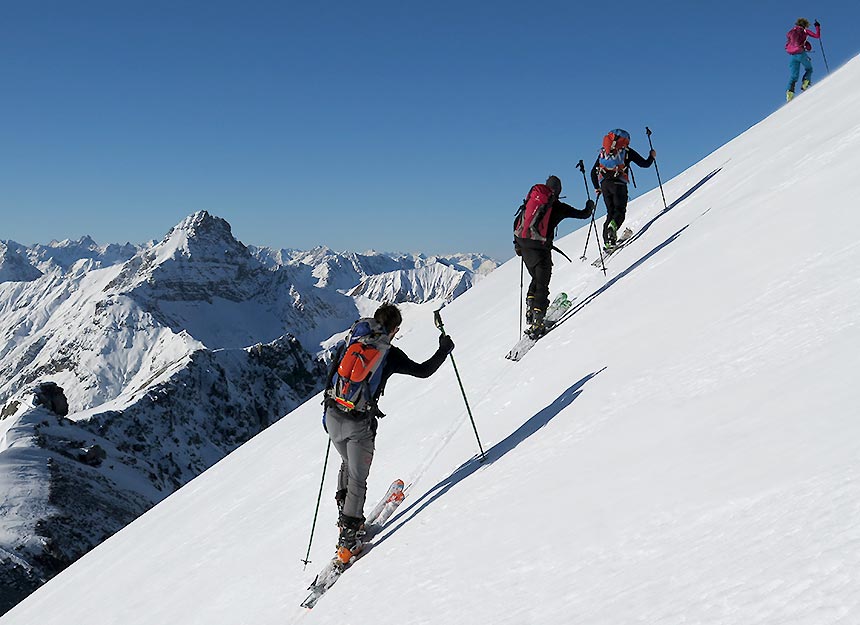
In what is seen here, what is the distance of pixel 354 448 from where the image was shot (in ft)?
22.3

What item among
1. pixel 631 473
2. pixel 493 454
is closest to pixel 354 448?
pixel 493 454

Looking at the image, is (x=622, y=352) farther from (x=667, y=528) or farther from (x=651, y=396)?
(x=667, y=528)

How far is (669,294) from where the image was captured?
8406 millimetres

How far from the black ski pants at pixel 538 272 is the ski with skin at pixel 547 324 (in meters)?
0.30

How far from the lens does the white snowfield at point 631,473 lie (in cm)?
316

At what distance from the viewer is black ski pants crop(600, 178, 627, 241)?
13.9m

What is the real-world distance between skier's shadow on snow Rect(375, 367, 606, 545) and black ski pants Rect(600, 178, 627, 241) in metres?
7.57

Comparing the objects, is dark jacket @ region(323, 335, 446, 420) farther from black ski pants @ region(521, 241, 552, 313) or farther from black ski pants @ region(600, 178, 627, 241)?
black ski pants @ region(600, 178, 627, 241)

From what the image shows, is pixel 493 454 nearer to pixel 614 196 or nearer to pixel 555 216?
pixel 555 216

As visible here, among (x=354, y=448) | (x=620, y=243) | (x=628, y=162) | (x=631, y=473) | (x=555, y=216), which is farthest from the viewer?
(x=620, y=243)

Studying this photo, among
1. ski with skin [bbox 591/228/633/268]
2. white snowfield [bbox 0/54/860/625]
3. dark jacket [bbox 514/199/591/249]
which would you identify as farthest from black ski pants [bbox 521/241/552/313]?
ski with skin [bbox 591/228/633/268]

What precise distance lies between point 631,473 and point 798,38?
20133 mm

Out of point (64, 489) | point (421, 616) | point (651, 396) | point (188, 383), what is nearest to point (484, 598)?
point (421, 616)

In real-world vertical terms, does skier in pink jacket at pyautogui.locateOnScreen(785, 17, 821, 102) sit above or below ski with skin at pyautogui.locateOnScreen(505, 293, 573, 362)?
above
